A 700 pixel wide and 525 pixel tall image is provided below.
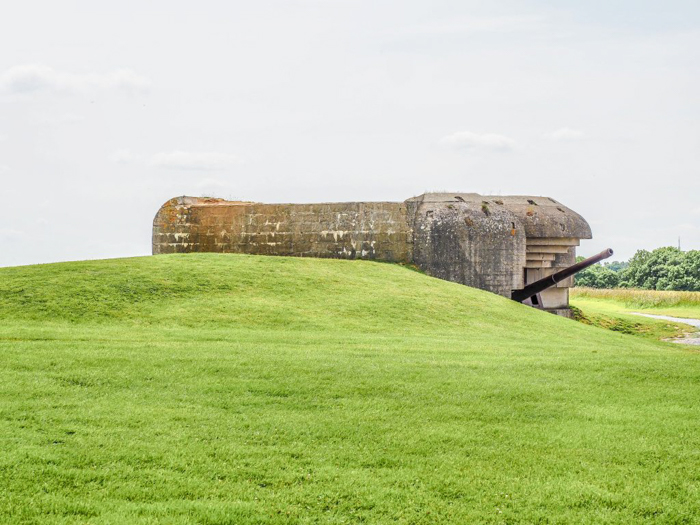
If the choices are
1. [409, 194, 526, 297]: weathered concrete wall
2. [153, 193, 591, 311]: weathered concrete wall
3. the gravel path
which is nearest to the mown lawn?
the gravel path

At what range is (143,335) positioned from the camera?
35.5 feet

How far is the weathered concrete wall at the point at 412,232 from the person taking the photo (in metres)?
20.4

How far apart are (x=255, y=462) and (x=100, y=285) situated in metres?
9.22

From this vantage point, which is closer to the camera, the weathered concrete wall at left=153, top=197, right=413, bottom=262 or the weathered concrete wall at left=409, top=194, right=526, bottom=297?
the weathered concrete wall at left=409, top=194, right=526, bottom=297

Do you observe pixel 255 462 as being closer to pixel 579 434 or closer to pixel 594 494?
pixel 594 494

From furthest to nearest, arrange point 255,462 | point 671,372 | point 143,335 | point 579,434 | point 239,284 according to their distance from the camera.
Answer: point 239,284 → point 143,335 → point 671,372 → point 579,434 → point 255,462

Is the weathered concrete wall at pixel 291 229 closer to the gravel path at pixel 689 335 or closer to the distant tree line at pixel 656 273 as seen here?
the gravel path at pixel 689 335

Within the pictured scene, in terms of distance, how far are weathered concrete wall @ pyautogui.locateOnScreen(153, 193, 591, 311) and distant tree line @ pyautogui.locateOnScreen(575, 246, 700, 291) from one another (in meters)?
34.7

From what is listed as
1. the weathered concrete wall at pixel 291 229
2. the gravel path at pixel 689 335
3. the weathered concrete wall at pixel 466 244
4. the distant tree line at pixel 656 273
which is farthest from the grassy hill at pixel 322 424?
the distant tree line at pixel 656 273

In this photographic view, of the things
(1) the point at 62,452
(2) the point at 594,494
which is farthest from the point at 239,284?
(2) the point at 594,494

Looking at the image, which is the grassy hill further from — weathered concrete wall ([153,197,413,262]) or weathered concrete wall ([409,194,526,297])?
weathered concrete wall ([153,197,413,262])

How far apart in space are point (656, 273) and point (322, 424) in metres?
55.4

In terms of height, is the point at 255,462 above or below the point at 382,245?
below

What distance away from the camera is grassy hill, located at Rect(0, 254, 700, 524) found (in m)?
4.83
